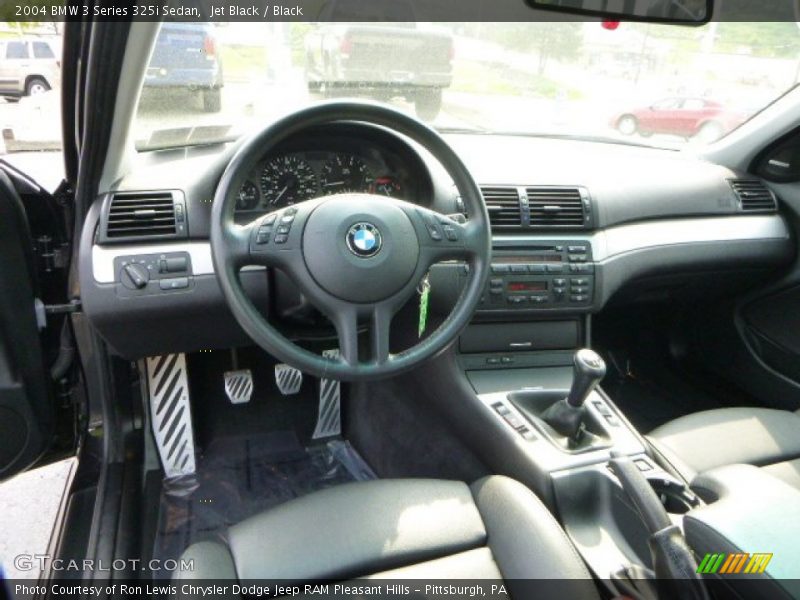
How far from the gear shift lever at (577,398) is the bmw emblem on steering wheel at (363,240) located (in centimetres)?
68

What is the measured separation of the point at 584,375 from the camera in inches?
68.9

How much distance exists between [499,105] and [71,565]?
2.28 meters

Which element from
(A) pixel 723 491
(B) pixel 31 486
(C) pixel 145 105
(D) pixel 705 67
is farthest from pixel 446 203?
(D) pixel 705 67

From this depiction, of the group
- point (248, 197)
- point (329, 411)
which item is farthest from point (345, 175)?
point (329, 411)

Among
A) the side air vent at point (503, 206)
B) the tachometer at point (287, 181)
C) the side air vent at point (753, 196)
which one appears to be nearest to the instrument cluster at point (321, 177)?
the tachometer at point (287, 181)

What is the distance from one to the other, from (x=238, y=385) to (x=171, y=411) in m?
0.25

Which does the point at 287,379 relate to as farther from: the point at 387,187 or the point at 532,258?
the point at 532,258

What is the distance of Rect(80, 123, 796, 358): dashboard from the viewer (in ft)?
6.04

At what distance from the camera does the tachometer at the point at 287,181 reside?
6.11 feet

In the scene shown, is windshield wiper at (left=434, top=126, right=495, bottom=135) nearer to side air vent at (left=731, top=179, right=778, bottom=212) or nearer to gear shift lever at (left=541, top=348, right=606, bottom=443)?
side air vent at (left=731, top=179, right=778, bottom=212)

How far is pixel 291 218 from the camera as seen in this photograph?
1.47m

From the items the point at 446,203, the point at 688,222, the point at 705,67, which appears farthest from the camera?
the point at 705,67

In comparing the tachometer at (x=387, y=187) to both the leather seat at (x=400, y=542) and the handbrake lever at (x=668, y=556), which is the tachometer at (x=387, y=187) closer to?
the leather seat at (x=400, y=542)

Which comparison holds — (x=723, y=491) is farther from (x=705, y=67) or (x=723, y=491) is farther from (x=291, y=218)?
(x=705, y=67)
